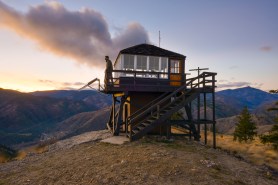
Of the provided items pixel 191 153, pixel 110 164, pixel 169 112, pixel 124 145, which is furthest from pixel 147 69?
pixel 110 164

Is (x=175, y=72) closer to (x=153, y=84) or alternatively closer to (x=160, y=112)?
(x=153, y=84)

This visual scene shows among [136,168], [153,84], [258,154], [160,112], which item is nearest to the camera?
[136,168]

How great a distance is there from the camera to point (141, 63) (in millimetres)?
20188

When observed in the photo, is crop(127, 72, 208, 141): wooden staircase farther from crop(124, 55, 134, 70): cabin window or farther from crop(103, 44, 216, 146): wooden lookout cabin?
crop(124, 55, 134, 70): cabin window

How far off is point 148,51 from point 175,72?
9.69 ft

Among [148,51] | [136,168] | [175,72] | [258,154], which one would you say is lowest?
[258,154]

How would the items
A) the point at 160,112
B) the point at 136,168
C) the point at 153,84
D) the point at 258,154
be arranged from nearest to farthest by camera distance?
the point at 136,168 < the point at 258,154 < the point at 160,112 < the point at 153,84

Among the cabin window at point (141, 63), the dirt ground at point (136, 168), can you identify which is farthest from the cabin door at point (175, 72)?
the dirt ground at point (136, 168)

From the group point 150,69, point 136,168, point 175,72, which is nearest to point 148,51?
point 150,69

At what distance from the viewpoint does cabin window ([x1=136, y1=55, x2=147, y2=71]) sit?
2014cm

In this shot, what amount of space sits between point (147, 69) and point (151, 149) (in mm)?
8251

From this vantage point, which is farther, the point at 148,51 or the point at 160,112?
the point at 148,51

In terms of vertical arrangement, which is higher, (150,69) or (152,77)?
(150,69)

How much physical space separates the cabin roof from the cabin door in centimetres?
54
